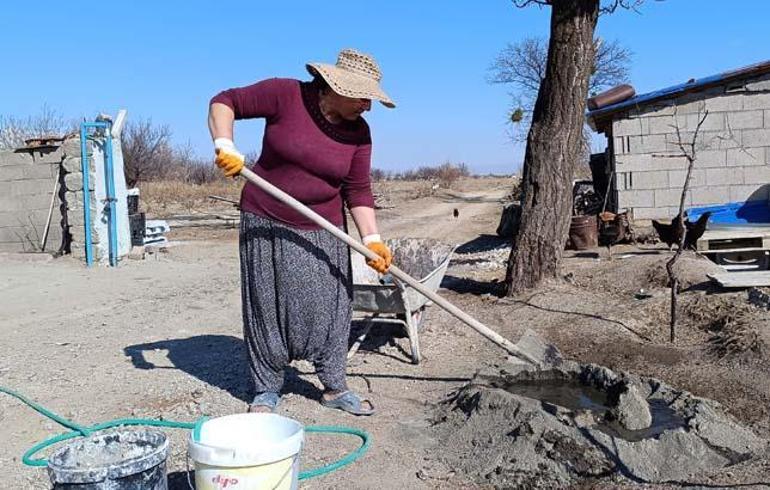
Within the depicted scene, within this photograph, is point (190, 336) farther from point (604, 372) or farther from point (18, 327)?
point (604, 372)

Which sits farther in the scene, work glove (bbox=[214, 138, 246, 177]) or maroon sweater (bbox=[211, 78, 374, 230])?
maroon sweater (bbox=[211, 78, 374, 230])

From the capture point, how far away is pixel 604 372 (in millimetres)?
4207

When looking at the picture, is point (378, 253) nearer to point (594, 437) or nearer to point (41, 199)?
point (594, 437)

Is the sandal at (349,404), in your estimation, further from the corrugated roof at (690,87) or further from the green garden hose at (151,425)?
the corrugated roof at (690,87)

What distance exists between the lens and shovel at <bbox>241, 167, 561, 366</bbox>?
364cm

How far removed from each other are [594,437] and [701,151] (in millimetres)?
9153

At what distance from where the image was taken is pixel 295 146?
147 inches

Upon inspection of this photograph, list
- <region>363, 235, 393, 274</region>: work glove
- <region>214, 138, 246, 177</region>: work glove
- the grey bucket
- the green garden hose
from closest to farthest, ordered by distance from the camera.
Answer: the grey bucket → the green garden hose → <region>214, 138, 246, 177</region>: work glove → <region>363, 235, 393, 274</region>: work glove

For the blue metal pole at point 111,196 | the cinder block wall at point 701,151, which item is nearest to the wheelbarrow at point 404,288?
the cinder block wall at point 701,151

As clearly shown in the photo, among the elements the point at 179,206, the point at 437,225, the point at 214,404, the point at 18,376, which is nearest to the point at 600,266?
the point at 214,404

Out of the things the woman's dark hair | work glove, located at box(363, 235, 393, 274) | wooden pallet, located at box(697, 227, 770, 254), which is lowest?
wooden pallet, located at box(697, 227, 770, 254)

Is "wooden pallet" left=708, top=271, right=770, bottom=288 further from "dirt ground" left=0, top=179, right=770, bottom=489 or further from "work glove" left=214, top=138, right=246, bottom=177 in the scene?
"work glove" left=214, top=138, right=246, bottom=177

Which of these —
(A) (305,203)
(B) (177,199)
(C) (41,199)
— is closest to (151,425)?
(A) (305,203)

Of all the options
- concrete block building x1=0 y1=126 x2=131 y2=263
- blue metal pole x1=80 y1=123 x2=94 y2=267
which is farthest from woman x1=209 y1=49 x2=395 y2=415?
concrete block building x1=0 y1=126 x2=131 y2=263
